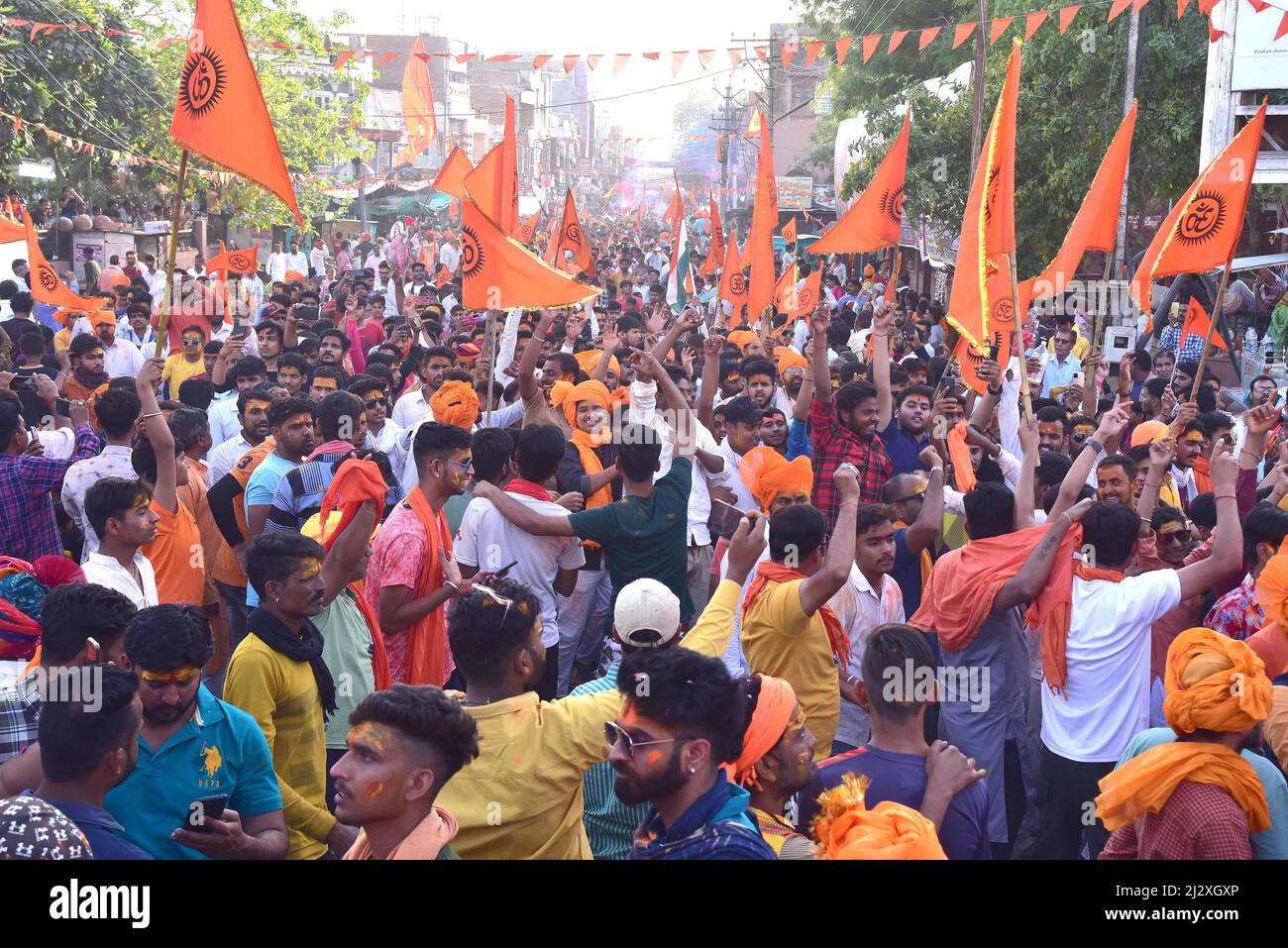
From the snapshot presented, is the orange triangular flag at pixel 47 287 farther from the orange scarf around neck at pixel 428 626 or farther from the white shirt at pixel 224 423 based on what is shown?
the orange scarf around neck at pixel 428 626

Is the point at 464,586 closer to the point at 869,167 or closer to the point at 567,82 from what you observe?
the point at 869,167

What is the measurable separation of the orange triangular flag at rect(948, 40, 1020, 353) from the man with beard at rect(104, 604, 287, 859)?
14.3 feet

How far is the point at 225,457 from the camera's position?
6570 mm

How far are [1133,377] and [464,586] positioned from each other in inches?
304

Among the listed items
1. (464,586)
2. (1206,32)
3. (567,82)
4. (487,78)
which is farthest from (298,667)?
(567,82)

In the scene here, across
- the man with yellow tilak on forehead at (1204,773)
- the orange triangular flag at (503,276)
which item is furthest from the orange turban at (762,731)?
the orange triangular flag at (503,276)

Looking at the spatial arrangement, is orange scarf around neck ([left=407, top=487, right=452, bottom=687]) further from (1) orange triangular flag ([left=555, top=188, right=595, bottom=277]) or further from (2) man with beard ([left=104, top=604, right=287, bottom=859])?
(1) orange triangular flag ([left=555, top=188, right=595, bottom=277])

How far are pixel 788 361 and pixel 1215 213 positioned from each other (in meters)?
3.57

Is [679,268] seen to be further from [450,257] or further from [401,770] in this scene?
[401,770]

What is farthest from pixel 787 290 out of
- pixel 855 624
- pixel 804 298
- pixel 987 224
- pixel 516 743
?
pixel 516 743

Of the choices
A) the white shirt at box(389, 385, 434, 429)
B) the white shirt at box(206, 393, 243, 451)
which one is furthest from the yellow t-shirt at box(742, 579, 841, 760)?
the white shirt at box(206, 393, 243, 451)

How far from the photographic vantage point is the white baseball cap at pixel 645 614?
11.5 ft

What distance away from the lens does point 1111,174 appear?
8180mm

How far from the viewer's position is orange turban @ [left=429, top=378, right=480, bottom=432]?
608 cm
